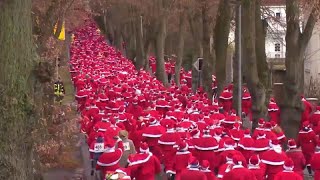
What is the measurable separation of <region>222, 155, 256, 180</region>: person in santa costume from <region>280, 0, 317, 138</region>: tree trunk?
902 centimetres

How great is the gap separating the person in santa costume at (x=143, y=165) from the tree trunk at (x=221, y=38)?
14059 millimetres

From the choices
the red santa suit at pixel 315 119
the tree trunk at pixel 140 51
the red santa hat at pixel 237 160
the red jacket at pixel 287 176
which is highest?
the tree trunk at pixel 140 51

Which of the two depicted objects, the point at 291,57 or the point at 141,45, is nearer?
the point at 291,57

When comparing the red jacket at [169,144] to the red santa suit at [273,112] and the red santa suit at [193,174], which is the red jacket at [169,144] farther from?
the red santa suit at [273,112]

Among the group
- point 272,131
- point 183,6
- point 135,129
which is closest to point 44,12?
point 135,129

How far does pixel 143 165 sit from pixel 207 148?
225cm

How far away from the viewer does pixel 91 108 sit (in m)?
22.1

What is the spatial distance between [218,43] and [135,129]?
10.9 meters

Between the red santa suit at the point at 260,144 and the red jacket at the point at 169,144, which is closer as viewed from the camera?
the red santa suit at the point at 260,144

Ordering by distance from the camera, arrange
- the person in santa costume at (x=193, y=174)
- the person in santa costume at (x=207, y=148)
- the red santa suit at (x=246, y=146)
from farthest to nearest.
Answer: the person in santa costume at (x=207, y=148) → the red santa suit at (x=246, y=146) → the person in santa costume at (x=193, y=174)

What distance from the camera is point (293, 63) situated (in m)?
20.6

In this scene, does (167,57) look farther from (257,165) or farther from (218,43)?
(257,165)

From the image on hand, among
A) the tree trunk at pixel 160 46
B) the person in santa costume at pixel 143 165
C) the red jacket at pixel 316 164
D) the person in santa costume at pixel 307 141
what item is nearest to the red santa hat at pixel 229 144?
the person in santa costume at pixel 143 165

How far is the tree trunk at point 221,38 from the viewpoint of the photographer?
2813 centimetres
